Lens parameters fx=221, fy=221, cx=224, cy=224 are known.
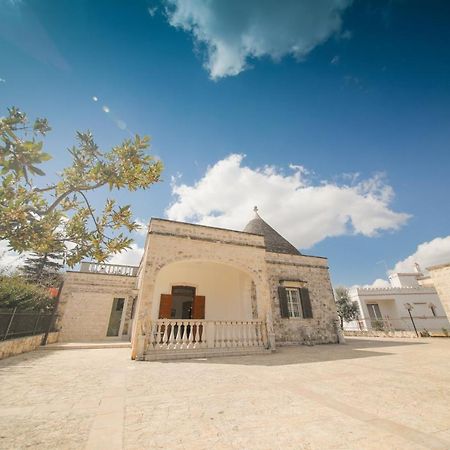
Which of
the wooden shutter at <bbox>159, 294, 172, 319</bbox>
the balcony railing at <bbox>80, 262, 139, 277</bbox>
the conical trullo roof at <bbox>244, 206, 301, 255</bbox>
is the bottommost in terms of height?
the wooden shutter at <bbox>159, 294, 172, 319</bbox>

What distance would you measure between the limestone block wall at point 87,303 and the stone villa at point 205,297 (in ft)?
0.15

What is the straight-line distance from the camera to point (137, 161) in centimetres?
456

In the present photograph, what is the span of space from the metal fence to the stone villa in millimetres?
2526

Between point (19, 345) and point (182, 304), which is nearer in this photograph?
point (19, 345)

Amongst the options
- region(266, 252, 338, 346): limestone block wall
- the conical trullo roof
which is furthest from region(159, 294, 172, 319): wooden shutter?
the conical trullo roof

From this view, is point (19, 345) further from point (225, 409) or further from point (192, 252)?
point (225, 409)

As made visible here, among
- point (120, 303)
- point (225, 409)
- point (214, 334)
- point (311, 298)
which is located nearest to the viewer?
point (225, 409)

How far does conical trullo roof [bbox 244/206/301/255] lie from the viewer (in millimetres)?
13086

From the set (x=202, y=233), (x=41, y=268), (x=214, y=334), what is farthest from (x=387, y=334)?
(x=41, y=268)

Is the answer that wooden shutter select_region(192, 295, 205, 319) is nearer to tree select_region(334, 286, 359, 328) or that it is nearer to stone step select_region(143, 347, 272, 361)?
stone step select_region(143, 347, 272, 361)

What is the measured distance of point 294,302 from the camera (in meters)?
11.5

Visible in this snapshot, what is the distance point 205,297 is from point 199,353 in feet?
12.4

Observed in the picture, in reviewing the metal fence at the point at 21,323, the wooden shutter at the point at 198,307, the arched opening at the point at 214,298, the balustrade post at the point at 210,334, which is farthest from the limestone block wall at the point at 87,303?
the balustrade post at the point at 210,334

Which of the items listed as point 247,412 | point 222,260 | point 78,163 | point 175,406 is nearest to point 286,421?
point 247,412
